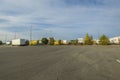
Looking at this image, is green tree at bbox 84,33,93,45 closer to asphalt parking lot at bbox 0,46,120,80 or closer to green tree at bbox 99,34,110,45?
green tree at bbox 99,34,110,45

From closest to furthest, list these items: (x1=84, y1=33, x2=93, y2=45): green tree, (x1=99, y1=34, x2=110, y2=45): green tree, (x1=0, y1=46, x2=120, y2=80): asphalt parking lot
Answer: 1. (x1=0, y1=46, x2=120, y2=80): asphalt parking lot
2. (x1=99, y1=34, x2=110, y2=45): green tree
3. (x1=84, y1=33, x2=93, y2=45): green tree

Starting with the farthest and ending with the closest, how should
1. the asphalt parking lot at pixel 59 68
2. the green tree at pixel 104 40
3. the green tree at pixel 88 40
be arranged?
the green tree at pixel 88 40 → the green tree at pixel 104 40 → the asphalt parking lot at pixel 59 68

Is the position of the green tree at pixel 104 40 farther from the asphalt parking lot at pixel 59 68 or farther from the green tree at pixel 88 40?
the asphalt parking lot at pixel 59 68

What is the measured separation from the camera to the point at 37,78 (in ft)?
24.7

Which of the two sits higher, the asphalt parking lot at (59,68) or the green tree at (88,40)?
the green tree at (88,40)

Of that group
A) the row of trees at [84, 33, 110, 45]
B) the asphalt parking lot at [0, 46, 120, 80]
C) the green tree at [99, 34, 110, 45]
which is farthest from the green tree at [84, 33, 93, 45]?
the asphalt parking lot at [0, 46, 120, 80]

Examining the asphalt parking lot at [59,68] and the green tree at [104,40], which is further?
the green tree at [104,40]

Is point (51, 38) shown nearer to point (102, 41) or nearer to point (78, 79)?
point (102, 41)

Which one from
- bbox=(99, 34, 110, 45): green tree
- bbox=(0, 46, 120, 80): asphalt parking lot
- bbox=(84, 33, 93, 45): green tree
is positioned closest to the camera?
bbox=(0, 46, 120, 80): asphalt parking lot

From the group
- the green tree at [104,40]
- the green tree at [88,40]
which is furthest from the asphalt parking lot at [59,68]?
the green tree at [88,40]

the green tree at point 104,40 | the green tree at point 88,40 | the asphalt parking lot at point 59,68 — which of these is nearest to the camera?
the asphalt parking lot at point 59,68

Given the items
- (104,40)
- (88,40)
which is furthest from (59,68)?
(88,40)

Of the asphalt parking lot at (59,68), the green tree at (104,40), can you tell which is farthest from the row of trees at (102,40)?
the asphalt parking lot at (59,68)

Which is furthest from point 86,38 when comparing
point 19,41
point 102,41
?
point 19,41
